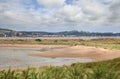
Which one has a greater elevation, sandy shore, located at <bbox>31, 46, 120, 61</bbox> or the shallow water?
the shallow water

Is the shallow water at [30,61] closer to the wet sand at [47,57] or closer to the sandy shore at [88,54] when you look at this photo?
the wet sand at [47,57]

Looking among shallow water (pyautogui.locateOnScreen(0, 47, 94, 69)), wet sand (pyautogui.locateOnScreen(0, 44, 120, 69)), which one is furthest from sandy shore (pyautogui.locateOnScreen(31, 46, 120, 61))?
shallow water (pyautogui.locateOnScreen(0, 47, 94, 69))

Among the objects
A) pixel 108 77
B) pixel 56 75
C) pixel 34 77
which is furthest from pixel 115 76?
pixel 34 77

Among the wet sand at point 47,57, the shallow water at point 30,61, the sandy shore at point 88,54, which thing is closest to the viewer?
the shallow water at point 30,61

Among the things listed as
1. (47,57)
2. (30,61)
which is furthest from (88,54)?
(30,61)

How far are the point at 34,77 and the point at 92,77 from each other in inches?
151

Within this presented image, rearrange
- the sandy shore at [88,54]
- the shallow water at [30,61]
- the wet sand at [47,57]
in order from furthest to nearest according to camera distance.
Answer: the sandy shore at [88,54], the wet sand at [47,57], the shallow water at [30,61]

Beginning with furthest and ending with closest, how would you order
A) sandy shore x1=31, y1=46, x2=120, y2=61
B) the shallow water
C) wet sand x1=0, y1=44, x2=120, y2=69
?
sandy shore x1=31, y1=46, x2=120, y2=61 → wet sand x1=0, y1=44, x2=120, y2=69 → the shallow water

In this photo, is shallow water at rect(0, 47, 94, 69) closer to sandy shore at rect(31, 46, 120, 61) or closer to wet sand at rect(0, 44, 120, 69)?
wet sand at rect(0, 44, 120, 69)

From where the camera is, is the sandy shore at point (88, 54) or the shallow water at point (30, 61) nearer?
the shallow water at point (30, 61)

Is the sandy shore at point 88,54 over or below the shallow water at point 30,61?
below

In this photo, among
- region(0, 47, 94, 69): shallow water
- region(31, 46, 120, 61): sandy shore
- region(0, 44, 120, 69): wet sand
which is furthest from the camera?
region(31, 46, 120, 61): sandy shore

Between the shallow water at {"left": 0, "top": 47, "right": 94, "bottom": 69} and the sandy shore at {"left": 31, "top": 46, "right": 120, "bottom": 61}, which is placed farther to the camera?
the sandy shore at {"left": 31, "top": 46, "right": 120, "bottom": 61}

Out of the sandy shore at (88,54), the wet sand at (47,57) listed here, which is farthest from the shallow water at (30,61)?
the sandy shore at (88,54)
